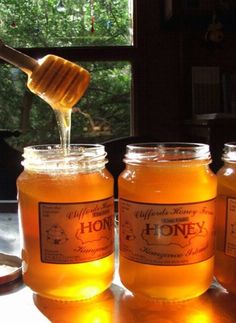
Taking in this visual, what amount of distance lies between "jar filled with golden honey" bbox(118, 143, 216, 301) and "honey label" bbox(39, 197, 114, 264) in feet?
0.10

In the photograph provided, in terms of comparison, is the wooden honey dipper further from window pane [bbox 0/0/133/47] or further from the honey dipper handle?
window pane [bbox 0/0/133/47]

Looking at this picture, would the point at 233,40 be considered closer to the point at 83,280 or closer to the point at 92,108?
the point at 92,108

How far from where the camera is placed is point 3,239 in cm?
64

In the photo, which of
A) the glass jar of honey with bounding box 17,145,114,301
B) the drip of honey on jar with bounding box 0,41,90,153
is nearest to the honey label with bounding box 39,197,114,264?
the glass jar of honey with bounding box 17,145,114,301

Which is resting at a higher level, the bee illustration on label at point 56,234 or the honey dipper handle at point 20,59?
the honey dipper handle at point 20,59

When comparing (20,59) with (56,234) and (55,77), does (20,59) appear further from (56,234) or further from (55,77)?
(56,234)

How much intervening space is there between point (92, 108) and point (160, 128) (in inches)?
13.3

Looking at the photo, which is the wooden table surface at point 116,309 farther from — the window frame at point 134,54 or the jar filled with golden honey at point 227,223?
the window frame at point 134,54

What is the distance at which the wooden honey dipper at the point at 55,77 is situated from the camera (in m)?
0.44

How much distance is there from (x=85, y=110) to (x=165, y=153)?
166 cm

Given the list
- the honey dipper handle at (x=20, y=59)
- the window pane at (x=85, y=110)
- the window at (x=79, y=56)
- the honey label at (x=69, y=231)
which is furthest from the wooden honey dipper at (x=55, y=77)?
the window pane at (x=85, y=110)

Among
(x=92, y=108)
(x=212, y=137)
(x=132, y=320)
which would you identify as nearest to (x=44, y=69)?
(x=132, y=320)

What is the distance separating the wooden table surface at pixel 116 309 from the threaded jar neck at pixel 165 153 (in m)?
0.14

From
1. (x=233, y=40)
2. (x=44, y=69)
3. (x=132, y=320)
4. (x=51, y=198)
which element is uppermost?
(x=233, y=40)
